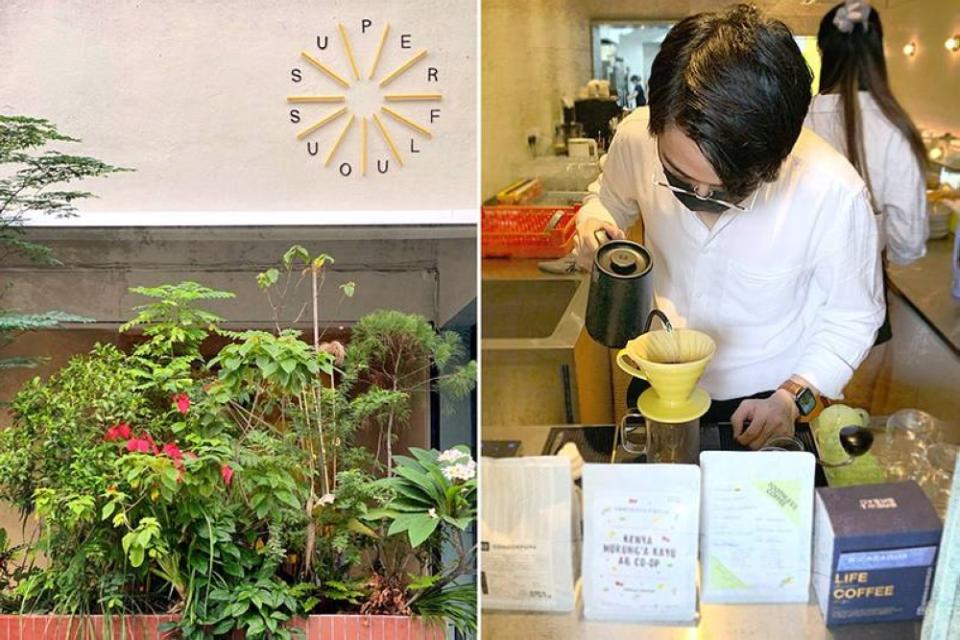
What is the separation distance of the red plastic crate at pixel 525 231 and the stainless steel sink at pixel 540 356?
34mm

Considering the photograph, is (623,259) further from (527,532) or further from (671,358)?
(527,532)

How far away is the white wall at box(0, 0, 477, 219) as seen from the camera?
2424 mm

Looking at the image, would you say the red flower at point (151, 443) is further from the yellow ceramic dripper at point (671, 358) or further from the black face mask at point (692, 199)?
the black face mask at point (692, 199)

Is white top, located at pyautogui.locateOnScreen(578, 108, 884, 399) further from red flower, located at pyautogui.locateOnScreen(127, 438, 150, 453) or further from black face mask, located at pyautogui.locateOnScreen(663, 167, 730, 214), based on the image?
red flower, located at pyautogui.locateOnScreen(127, 438, 150, 453)

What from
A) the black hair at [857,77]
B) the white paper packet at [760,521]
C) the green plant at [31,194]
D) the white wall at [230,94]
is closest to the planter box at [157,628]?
the green plant at [31,194]

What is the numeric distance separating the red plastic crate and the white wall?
4.26 ft

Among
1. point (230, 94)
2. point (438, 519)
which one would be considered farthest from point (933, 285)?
point (230, 94)

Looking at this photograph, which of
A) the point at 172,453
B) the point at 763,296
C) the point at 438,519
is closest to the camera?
the point at 763,296

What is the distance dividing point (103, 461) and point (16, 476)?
0.21 meters

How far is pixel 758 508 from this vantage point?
120cm

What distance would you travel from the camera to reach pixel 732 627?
47.4 inches

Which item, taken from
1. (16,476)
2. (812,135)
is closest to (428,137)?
(16,476)

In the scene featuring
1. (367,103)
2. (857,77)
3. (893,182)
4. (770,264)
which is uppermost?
(367,103)

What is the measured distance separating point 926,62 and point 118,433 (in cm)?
167
